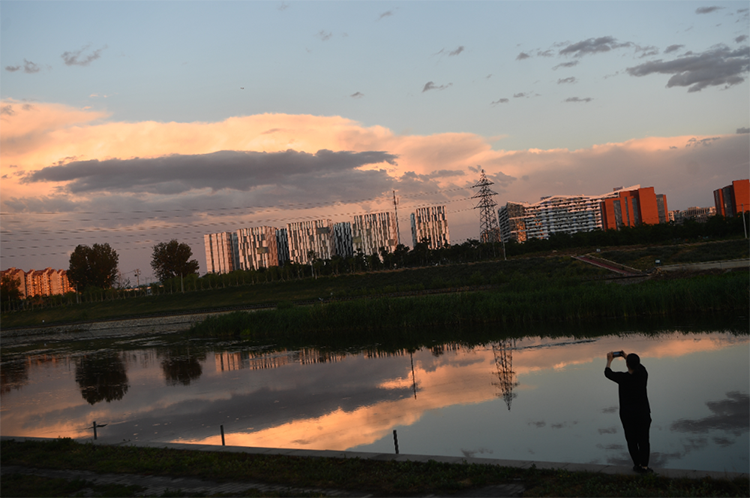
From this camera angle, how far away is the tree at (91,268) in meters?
109

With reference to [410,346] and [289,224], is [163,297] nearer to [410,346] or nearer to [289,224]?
[410,346]

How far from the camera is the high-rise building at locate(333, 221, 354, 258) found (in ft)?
623

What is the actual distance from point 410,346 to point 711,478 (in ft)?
57.3

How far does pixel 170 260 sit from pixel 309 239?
77.2m

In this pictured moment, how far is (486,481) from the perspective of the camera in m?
6.79

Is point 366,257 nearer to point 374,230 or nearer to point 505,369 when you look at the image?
point 505,369

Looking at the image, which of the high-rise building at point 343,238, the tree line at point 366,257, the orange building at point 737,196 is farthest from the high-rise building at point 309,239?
the orange building at point 737,196

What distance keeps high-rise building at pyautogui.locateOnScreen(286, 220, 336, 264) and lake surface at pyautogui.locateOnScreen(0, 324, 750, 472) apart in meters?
161

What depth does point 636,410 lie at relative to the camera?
22.6ft

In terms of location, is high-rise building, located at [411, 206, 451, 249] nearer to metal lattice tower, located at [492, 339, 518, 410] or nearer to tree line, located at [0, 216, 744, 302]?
tree line, located at [0, 216, 744, 302]

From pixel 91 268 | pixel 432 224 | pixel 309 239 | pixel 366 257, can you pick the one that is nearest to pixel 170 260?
pixel 91 268

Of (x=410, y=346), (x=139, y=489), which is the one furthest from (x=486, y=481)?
(x=410, y=346)

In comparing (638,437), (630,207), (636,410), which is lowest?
(638,437)

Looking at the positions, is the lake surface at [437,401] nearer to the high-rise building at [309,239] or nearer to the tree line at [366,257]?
the tree line at [366,257]
